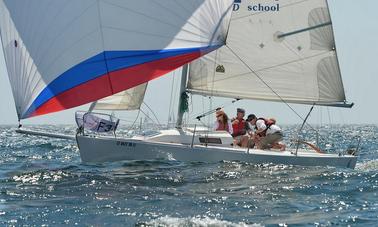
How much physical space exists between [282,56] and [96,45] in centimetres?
653

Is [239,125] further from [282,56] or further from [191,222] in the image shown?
[191,222]

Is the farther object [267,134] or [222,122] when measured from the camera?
[267,134]

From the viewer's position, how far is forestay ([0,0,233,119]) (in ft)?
45.8

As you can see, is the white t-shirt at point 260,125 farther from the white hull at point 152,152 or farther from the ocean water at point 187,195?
the ocean water at point 187,195

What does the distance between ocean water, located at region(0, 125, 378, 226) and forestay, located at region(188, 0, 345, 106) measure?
309 centimetres

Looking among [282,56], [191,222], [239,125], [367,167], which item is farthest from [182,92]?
[191,222]

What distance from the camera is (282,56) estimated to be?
61.9ft

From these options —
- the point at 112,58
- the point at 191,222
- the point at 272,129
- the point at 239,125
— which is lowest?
the point at 191,222

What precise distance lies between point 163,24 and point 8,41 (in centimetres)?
326

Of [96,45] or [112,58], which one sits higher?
[96,45]

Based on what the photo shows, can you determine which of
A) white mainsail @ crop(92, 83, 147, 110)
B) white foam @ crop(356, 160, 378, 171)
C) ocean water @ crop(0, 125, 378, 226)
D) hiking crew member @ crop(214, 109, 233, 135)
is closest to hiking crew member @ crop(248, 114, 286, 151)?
hiking crew member @ crop(214, 109, 233, 135)

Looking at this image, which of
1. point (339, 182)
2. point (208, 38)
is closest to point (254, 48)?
point (208, 38)

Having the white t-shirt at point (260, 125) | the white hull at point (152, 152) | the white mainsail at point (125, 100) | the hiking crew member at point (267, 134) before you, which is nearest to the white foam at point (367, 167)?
the hiking crew member at point (267, 134)

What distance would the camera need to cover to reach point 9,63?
1464 centimetres
